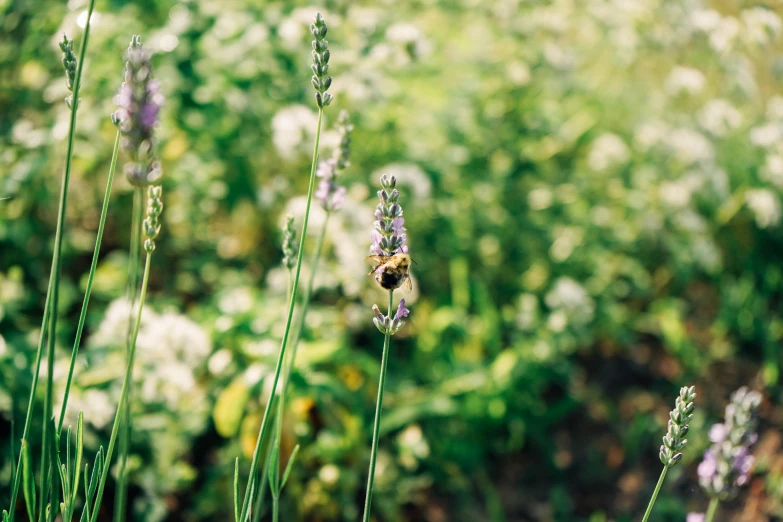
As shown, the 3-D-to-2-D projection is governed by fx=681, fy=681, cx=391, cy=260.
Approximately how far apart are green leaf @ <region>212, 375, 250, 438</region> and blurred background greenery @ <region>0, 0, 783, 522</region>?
16 millimetres

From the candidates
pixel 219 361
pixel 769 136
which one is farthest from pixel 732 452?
pixel 769 136

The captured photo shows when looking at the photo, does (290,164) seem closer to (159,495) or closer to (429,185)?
(429,185)

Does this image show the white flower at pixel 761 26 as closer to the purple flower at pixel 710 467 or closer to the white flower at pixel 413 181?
the white flower at pixel 413 181

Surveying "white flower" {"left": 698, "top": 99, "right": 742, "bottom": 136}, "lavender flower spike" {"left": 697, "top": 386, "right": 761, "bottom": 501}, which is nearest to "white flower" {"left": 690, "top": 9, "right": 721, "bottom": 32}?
"white flower" {"left": 698, "top": 99, "right": 742, "bottom": 136}

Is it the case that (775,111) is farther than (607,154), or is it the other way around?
(775,111)

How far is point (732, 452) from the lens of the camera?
1.23 metres

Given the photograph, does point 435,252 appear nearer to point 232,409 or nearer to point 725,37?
point 232,409

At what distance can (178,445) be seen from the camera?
2174 mm

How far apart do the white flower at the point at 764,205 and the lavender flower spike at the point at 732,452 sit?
2278 millimetres

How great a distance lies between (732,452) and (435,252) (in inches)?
81.0

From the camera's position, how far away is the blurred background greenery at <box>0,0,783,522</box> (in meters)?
2.31

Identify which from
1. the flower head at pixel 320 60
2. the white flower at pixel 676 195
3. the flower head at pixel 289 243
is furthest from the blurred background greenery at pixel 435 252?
the flower head at pixel 320 60

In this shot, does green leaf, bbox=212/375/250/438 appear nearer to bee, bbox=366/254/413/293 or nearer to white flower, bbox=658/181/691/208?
bee, bbox=366/254/413/293

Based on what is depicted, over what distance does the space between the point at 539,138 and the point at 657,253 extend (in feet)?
2.90
